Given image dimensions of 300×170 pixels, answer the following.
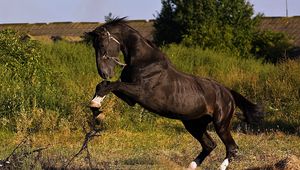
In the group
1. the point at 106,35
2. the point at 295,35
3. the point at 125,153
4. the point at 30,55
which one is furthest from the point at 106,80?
the point at 295,35

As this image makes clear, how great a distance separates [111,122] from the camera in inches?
700

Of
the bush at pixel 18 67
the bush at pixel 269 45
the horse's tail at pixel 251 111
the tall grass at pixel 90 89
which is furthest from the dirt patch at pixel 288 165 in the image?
the bush at pixel 269 45

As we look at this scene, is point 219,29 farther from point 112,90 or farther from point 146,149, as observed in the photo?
point 112,90

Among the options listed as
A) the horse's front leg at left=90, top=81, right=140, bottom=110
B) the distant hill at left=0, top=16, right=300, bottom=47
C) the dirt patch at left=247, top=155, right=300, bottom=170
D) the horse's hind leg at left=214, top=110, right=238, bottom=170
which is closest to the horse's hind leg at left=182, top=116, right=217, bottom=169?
the horse's hind leg at left=214, top=110, right=238, bottom=170

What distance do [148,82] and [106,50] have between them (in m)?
0.70

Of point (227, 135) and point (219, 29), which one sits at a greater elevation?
point (227, 135)

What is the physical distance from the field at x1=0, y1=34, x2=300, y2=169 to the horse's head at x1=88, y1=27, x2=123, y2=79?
1.40m

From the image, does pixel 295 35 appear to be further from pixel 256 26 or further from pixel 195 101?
pixel 195 101

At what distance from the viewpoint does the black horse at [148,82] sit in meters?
8.79

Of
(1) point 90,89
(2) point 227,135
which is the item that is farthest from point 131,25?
(2) point 227,135

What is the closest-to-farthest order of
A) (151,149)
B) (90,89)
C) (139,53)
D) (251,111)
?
(139,53)
(251,111)
(151,149)
(90,89)

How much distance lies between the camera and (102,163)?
1077 cm

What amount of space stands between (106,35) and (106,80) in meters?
0.66

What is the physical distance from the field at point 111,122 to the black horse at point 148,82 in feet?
3.22
